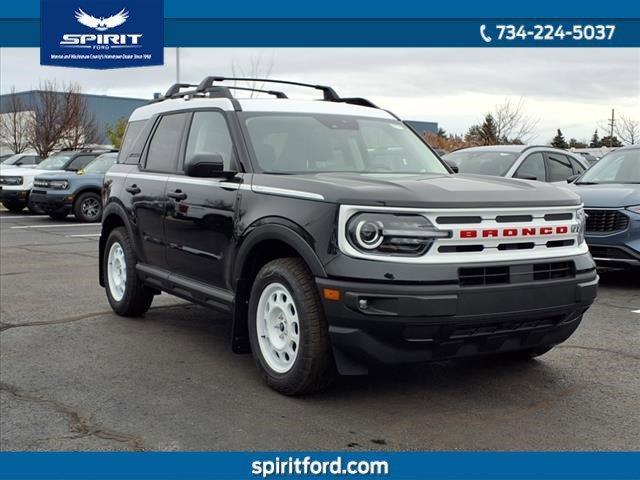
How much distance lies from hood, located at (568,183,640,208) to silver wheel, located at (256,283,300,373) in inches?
195

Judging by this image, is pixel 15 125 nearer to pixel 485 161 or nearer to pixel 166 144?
pixel 485 161

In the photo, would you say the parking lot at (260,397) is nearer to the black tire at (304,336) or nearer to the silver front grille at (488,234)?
the black tire at (304,336)

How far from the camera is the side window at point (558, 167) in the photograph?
1103 centimetres

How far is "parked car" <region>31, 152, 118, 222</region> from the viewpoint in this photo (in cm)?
1786

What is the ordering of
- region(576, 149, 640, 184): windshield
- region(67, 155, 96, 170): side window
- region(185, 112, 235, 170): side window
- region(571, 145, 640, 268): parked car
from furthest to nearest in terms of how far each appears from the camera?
region(67, 155, 96, 170): side window, region(576, 149, 640, 184): windshield, region(571, 145, 640, 268): parked car, region(185, 112, 235, 170): side window

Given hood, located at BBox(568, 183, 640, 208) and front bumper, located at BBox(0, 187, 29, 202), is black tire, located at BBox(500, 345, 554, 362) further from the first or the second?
front bumper, located at BBox(0, 187, 29, 202)

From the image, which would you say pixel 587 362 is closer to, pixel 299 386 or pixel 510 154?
pixel 299 386

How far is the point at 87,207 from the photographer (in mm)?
18250

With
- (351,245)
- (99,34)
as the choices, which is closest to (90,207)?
(99,34)

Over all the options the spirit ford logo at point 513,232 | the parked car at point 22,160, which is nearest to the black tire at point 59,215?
the parked car at point 22,160

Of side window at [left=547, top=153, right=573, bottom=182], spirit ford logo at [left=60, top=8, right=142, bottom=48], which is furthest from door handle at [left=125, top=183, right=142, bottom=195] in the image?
side window at [left=547, top=153, right=573, bottom=182]

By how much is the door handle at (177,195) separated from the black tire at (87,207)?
42.3 feet

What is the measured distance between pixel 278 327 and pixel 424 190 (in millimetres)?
1292

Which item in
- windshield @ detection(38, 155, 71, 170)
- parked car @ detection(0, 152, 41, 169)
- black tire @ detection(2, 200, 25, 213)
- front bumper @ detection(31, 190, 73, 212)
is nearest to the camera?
front bumper @ detection(31, 190, 73, 212)
